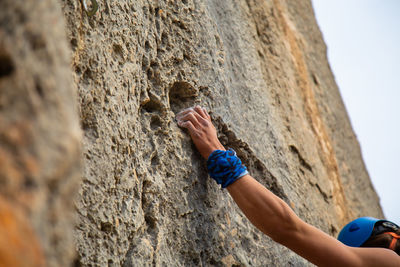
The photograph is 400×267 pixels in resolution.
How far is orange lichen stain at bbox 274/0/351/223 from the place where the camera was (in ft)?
8.25

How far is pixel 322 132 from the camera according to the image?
2697 mm

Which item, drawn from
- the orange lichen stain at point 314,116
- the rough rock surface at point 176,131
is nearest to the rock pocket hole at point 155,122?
the rough rock surface at point 176,131

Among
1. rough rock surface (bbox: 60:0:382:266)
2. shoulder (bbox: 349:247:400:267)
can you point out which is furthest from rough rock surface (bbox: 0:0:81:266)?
shoulder (bbox: 349:247:400:267)

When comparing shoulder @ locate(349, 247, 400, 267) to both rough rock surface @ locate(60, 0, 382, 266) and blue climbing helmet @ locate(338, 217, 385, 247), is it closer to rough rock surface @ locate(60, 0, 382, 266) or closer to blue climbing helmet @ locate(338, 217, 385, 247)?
blue climbing helmet @ locate(338, 217, 385, 247)

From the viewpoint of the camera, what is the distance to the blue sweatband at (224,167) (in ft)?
3.94

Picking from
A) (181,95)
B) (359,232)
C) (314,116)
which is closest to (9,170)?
(181,95)

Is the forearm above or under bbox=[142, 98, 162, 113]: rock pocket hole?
under

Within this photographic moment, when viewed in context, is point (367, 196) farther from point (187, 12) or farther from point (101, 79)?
point (101, 79)

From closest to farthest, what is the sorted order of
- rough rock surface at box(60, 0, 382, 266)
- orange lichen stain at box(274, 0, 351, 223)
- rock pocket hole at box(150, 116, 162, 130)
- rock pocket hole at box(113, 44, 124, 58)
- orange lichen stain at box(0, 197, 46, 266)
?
orange lichen stain at box(0, 197, 46, 266) < rough rock surface at box(60, 0, 382, 266) < rock pocket hole at box(113, 44, 124, 58) < rock pocket hole at box(150, 116, 162, 130) < orange lichen stain at box(274, 0, 351, 223)

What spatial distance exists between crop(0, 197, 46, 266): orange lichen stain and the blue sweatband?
2.87 feet

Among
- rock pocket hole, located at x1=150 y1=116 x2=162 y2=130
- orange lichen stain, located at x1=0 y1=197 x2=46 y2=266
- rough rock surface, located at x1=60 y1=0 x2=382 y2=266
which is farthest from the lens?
rock pocket hole, located at x1=150 y1=116 x2=162 y2=130

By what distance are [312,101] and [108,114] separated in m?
1.97

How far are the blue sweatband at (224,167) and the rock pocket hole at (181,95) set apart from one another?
7.7 inches

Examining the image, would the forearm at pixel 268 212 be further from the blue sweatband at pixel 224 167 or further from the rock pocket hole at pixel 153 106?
the rock pocket hole at pixel 153 106
